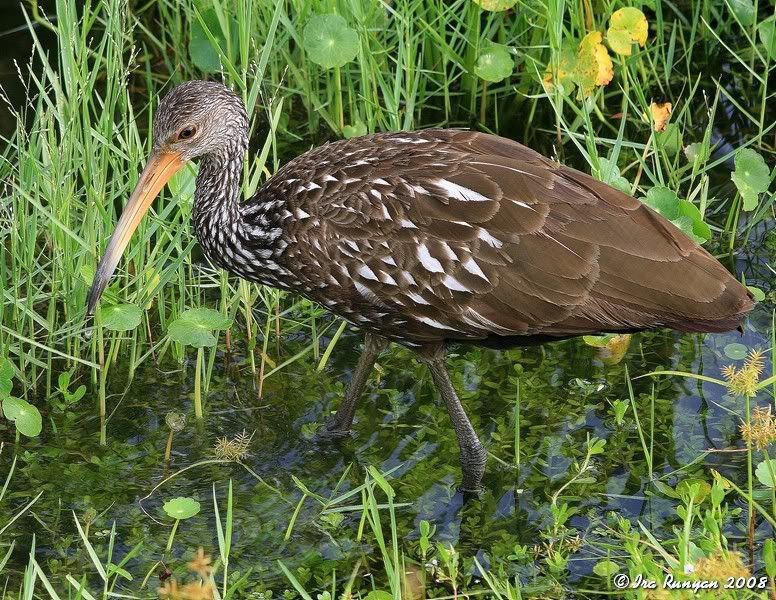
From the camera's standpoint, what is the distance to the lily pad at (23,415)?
4816 millimetres

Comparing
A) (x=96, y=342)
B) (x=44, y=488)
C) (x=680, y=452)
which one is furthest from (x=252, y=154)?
(x=680, y=452)

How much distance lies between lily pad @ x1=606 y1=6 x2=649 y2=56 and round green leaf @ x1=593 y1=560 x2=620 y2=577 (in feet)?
8.71

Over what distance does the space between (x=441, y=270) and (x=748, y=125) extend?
10.2ft

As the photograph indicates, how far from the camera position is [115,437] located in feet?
17.3

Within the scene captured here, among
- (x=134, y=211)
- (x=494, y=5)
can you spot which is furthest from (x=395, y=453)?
(x=494, y=5)

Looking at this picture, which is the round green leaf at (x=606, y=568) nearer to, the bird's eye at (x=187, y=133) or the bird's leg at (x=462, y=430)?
the bird's leg at (x=462, y=430)

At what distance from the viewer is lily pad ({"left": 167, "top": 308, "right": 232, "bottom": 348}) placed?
195 inches

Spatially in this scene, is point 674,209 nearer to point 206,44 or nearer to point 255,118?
point 255,118

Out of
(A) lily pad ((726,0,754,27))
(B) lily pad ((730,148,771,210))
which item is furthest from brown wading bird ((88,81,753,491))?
(A) lily pad ((726,0,754,27))

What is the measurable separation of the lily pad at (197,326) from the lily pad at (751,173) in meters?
2.37

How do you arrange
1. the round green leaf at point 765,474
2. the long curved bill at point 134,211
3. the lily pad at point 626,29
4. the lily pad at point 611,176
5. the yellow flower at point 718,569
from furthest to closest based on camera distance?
the lily pad at point 626,29, the lily pad at point 611,176, the long curved bill at point 134,211, the round green leaf at point 765,474, the yellow flower at point 718,569

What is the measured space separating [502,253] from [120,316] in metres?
1.51

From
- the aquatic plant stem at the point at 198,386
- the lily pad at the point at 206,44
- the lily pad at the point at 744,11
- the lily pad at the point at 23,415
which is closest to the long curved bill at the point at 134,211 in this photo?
the lily pad at the point at 23,415
